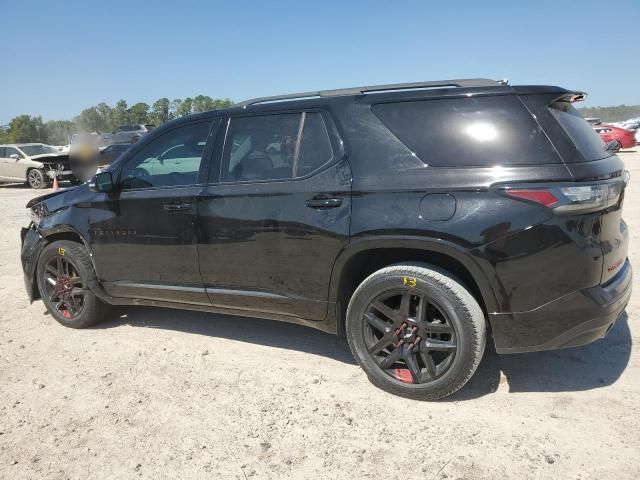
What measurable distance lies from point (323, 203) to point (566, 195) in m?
1.36

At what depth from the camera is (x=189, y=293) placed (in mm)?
3807

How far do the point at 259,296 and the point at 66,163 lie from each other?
52.1 ft

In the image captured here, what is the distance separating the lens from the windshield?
18.0 meters

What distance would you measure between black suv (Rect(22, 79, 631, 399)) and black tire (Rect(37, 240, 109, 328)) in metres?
0.51

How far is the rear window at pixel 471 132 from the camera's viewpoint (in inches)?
107

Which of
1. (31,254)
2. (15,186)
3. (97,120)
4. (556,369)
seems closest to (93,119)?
(97,120)

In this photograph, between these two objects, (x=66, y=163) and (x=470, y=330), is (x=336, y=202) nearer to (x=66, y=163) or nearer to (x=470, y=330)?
(x=470, y=330)

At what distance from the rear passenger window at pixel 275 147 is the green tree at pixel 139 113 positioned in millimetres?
79709

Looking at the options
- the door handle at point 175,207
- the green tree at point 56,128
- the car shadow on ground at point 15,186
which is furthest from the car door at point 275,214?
the green tree at point 56,128

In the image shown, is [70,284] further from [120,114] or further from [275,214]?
[120,114]

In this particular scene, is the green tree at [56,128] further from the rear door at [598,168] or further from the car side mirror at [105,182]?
the rear door at [598,168]

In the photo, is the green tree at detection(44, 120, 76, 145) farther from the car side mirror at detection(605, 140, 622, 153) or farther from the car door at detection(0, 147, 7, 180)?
the car side mirror at detection(605, 140, 622, 153)

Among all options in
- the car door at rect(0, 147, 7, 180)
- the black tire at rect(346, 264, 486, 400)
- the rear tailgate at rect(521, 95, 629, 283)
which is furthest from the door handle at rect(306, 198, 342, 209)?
the car door at rect(0, 147, 7, 180)

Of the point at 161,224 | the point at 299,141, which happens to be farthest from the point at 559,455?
the point at 161,224
